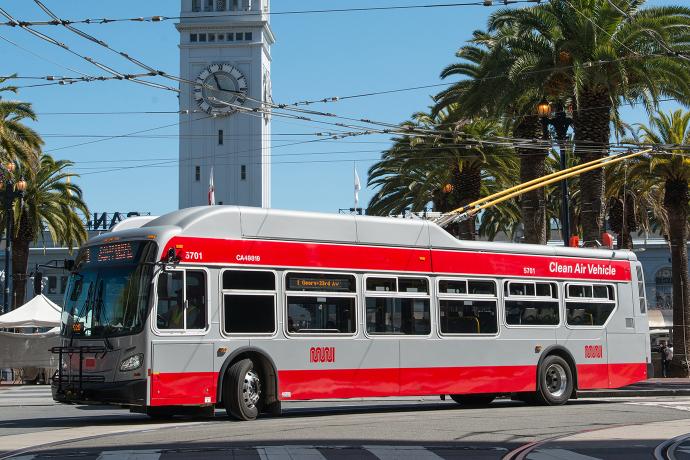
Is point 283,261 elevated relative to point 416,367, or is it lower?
elevated

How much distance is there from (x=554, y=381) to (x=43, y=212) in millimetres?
31125

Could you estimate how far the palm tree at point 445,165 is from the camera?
4050 cm

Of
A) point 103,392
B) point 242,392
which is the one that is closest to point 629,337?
point 242,392

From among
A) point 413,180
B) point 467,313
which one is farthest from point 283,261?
point 413,180

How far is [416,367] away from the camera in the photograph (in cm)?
1944

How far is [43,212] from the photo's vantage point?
47531 mm

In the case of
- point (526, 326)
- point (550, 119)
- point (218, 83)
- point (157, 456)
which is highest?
point (218, 83)

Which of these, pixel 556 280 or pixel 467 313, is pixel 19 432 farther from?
pixel 556 280

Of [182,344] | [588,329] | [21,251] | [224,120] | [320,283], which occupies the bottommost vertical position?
[182,344]

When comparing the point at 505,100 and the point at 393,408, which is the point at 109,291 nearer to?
the point at 393,408

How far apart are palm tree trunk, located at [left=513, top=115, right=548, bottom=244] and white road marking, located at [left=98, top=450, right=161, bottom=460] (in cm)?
2493

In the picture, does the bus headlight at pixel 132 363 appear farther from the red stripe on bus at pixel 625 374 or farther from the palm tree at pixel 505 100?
the palm tree at pixel 505 100

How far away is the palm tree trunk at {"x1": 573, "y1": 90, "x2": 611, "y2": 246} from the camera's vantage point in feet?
103

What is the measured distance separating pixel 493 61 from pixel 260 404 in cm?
1734
